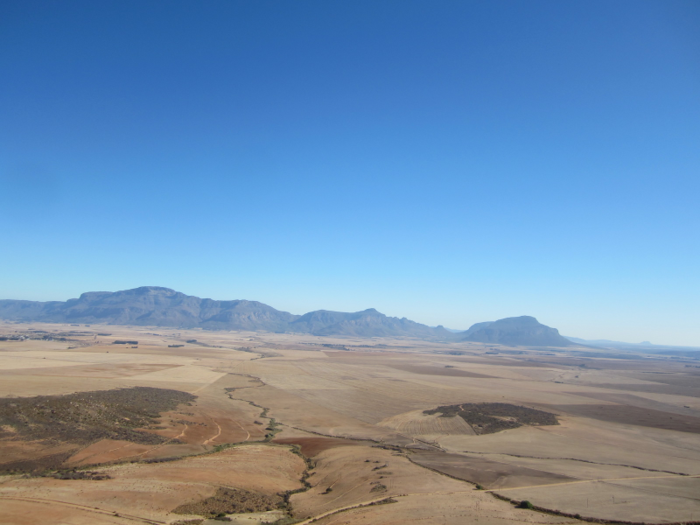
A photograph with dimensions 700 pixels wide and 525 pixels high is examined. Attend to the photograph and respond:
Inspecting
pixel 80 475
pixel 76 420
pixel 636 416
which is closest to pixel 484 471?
pixel 80 475

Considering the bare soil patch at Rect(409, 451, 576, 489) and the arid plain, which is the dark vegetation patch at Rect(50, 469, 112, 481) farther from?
the bare soil patch at Rect(409, 451, 576, 489)

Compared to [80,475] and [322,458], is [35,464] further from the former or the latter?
[322,458]

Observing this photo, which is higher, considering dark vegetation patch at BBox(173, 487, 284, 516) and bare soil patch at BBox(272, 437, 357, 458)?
dark vegetation patch at BBox(173, 487, 284, 516)

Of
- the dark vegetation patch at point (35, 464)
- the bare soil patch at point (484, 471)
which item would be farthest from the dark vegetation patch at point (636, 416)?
the dark vegetation patch at point (35, 464)

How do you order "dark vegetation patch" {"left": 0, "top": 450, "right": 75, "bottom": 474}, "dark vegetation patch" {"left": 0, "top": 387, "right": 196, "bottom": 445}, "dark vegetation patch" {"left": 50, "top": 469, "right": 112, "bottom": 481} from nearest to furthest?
1. "dark vegetation patch" {"left": 50, "top": 469, "right": 112, "bottom": 481}
2. "dark vegetation patch" {"left": 0, "top": 450, "right": 75, "bottom": 474}
3. "dark vegetation patch" {"left": 0, "top": 387, "right": 196, "bottom": 445}

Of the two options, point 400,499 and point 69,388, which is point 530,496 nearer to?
point 400,499

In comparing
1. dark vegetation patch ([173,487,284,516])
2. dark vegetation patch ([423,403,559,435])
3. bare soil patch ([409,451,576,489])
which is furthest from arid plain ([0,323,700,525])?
dark vegetation patch ([423,403,559,435])

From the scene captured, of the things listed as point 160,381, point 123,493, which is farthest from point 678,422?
point 160,381
